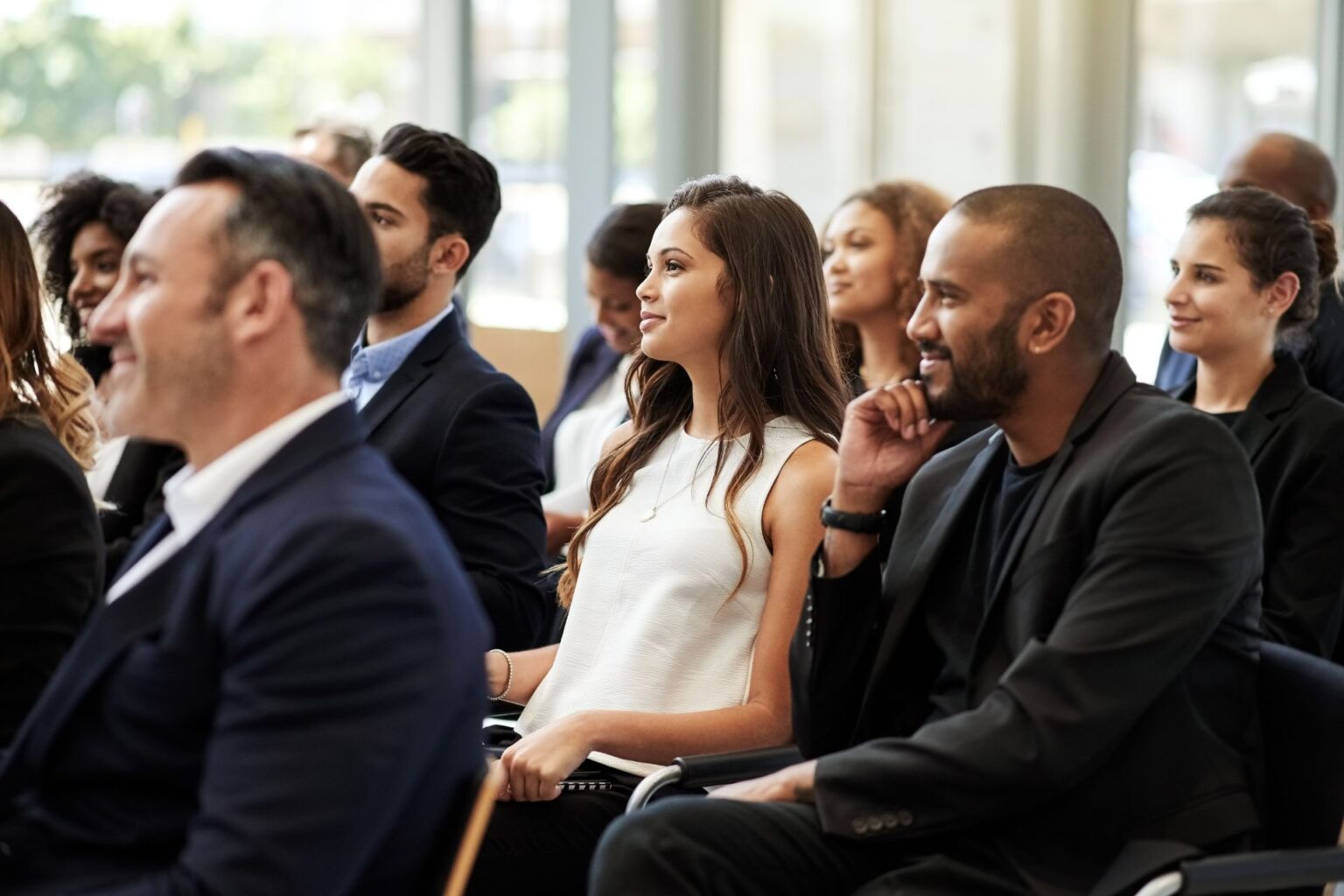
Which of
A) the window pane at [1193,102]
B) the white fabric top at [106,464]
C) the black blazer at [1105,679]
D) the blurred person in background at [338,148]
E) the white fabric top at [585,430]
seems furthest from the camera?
the window pane at [1193,102]

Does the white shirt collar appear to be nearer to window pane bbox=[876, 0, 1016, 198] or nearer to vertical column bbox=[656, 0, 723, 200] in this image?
vertical column bbox=[656, 0, 723, 200]

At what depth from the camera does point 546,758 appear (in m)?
2.31

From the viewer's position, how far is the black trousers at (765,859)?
1.98 m

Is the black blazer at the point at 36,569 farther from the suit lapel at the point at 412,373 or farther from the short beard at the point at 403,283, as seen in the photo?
the short beard at the point at 403,283

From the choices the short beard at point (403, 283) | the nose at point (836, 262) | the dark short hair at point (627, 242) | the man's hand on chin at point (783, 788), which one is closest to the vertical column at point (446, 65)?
the dark short hair at point (627, 242)

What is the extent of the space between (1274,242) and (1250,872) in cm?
192

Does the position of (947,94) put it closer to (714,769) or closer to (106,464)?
(106,464)

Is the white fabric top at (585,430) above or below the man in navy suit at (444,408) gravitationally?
below

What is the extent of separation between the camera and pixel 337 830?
1371mm

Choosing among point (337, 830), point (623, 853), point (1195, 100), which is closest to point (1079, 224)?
point (623, 853)

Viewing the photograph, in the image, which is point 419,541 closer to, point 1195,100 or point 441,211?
point 441,211

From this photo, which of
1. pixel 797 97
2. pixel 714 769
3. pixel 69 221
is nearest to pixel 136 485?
pixel 69 221

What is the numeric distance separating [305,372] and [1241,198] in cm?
243

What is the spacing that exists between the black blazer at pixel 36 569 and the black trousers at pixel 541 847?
0.67m
